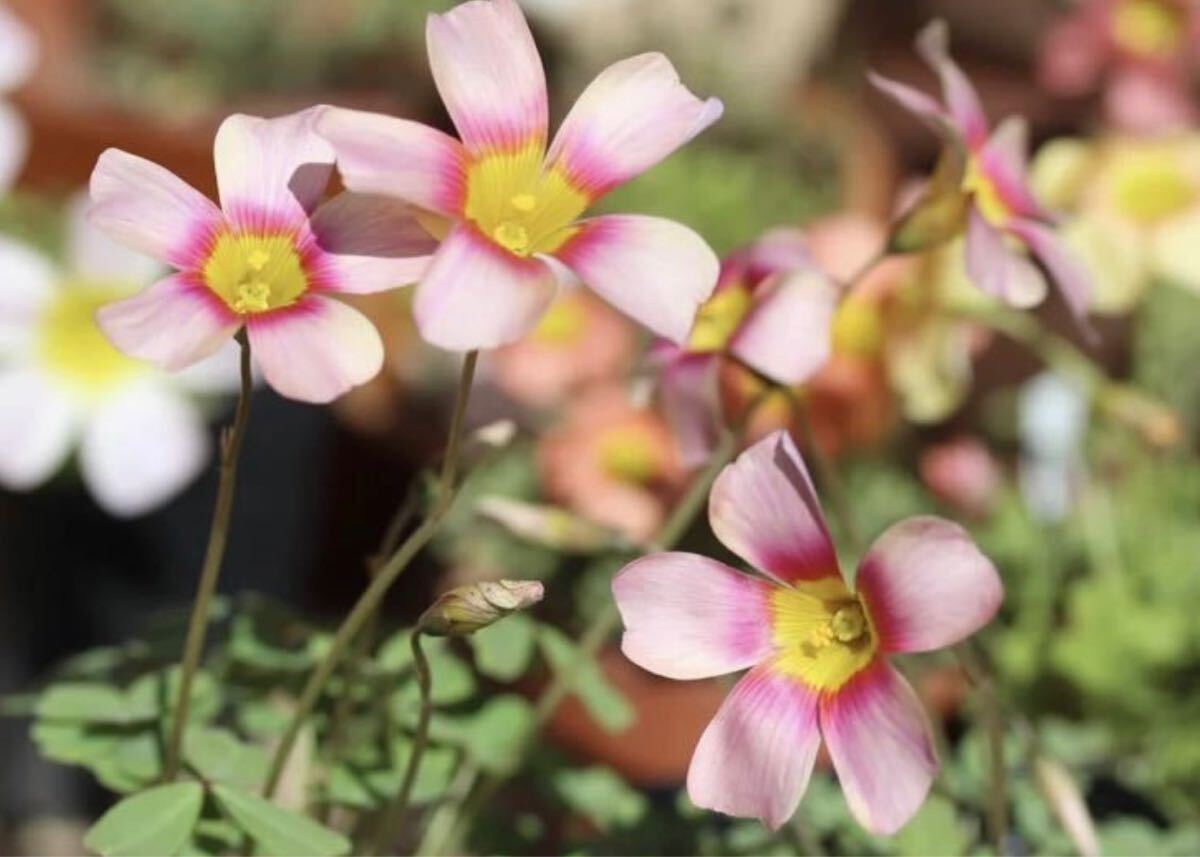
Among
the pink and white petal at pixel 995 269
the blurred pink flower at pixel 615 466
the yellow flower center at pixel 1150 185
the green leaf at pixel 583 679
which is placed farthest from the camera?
the blurred pink flower at pixel 615 466

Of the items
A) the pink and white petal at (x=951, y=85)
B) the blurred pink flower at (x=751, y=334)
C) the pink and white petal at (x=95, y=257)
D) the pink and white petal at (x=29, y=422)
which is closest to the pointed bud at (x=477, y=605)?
the blurred pink flower at (x=751, y=334)

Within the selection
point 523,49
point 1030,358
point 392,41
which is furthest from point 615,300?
point 392,41

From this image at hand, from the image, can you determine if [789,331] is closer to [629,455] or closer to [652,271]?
[652,271]

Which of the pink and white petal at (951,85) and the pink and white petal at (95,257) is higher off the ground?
the pink and white petal at (951,85)

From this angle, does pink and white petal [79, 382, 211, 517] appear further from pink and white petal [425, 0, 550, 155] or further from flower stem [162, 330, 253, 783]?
pink and white petal [425, 0, 550, 155]

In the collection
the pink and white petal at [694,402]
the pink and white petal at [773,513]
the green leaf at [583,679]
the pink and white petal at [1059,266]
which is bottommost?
the green leaf at [583,679]

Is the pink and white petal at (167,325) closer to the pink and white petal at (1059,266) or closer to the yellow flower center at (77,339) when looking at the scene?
the pink and white petal at (1059,266)
